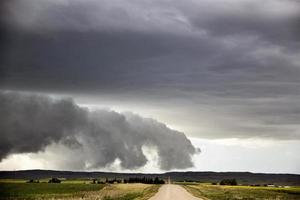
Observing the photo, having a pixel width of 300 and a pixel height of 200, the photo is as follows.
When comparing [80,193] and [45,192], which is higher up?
[45,192]

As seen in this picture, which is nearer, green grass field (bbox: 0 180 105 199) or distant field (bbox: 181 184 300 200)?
distant field (bbox: 181 184 300 200)

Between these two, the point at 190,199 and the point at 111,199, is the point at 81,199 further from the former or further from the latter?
the point at 190,199

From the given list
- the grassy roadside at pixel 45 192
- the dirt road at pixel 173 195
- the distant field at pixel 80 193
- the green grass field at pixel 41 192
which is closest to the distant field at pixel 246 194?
the dirt road at pixel 173 195

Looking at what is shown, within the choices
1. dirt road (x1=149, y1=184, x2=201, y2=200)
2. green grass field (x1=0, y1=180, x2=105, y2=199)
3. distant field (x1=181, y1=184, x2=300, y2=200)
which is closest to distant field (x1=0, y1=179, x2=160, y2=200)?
green grass field (x1=0, y1=180, x2=105, y2=199)

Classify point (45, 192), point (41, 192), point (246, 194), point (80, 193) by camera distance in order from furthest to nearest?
1. point (45, 192)
2. point (41, 192)
3. point (80, 193)
4. point (246, 194)


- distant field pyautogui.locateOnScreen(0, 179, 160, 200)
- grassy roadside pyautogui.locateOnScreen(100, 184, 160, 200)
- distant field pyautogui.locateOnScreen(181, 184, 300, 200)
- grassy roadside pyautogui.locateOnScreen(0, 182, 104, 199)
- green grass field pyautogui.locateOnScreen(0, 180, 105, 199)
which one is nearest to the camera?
grassy roadside pyautogui.locateOnScreen(100, 184, 160, 200)

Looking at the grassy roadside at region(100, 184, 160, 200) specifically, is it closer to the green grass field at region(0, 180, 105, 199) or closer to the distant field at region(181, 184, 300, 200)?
the green grass field at region(0, 180, 105, 199)

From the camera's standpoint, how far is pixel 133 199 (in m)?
64.1

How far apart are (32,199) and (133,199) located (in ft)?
48.4

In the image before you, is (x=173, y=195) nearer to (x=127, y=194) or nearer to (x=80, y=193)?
(x=127, y=194)

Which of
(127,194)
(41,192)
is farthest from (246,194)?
(41,192)

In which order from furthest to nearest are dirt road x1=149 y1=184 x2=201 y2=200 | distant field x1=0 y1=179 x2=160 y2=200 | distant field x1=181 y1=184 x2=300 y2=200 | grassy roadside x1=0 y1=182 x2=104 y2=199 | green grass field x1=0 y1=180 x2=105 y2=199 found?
green grass field x1=0 y1=180 x2=105 y2=199 < grassy roadside x1=0 y1=182 x2=104 y2=199 < distant field x1=0 y1=179 x2=160 y2=200 < distant field x1=181 y1=184 x2=300 y2=200 < dirt road x1=149 y1=184 x2=201 y2=200

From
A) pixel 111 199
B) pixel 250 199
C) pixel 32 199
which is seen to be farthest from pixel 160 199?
pixel 32 199

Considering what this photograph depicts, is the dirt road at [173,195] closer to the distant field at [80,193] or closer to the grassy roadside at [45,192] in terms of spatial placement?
the distant field at [80,193]
